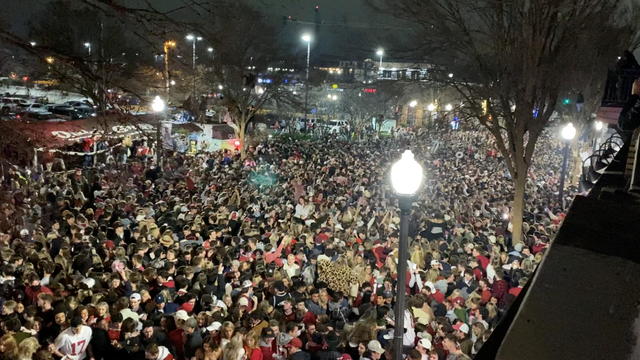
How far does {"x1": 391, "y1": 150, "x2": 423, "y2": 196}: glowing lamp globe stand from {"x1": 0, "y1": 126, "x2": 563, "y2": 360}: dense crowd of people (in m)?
1.91

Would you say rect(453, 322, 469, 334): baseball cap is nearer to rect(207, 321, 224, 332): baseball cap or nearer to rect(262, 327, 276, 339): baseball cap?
rect(262, 327, 276, 339): baseball cap

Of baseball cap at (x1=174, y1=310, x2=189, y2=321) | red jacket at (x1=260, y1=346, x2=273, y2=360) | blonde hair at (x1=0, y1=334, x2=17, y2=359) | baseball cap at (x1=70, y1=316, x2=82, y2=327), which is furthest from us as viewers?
baseball cap at (x1=174, y1=310, x2=189, y2=321)

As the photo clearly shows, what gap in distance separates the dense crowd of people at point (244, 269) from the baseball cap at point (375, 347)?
24 millimetres

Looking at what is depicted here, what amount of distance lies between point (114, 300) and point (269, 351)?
239cm

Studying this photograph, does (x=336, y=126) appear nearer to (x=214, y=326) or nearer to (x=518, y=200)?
(x=518, y=200)

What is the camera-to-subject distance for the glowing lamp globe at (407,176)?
5.59m

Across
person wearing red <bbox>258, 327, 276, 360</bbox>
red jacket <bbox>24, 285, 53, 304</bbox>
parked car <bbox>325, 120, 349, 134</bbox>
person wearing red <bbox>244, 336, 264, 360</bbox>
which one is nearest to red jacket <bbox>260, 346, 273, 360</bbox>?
person wearing red <bbox>258, 327, 276, 360</bbox>

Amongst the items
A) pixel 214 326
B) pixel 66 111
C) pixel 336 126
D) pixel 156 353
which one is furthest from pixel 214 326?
pixel 336 126

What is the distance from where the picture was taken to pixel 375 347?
20.8ft

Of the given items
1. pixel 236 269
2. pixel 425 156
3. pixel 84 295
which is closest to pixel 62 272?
pixel 84 295

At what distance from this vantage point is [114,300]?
7.29m

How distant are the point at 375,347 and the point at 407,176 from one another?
7.27 feet

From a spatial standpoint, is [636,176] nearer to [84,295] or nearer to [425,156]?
[84,295]

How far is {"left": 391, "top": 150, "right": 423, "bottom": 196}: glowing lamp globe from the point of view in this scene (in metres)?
5.59
